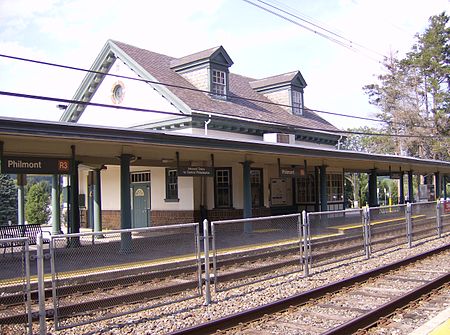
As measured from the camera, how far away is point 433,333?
19.4 feet

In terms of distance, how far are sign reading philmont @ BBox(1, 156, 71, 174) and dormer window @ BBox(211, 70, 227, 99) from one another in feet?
40.0

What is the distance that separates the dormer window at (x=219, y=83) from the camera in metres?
23.2

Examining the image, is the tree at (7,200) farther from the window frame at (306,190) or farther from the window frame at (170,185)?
the window frame at (306,190)

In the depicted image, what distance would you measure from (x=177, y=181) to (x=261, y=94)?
10.7m

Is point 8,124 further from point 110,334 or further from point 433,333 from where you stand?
point 433,333

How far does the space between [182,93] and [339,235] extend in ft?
35.8

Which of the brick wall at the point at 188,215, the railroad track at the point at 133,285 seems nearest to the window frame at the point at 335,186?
the brick wall at the point at 188,215

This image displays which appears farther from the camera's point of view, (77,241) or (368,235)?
(368,235)

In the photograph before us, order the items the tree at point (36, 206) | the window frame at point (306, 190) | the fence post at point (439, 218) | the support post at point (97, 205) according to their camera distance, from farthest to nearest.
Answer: the tree at point (36, 206), the window frame at point (306, 190), the support post at point (97, 205), the fence post at point (439, 218)

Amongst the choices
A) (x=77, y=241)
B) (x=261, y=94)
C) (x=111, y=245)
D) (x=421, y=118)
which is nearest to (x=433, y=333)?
(x=111, y=245)

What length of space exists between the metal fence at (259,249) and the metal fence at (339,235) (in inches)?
50.0

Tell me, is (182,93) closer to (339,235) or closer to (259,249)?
(339,235)

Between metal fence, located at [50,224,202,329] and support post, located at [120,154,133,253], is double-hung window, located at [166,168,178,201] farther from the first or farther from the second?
metal fence, located at [50,224,202,329]

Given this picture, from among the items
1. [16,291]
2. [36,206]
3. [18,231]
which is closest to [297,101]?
[18,231]
